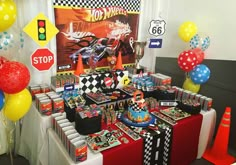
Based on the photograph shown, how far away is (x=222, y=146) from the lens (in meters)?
2.35

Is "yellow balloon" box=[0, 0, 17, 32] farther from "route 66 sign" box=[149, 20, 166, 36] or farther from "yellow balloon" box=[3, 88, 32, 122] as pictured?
"route 66 sign" box=[149, 20, 166, 36]

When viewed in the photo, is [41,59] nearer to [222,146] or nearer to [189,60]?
[189,60]

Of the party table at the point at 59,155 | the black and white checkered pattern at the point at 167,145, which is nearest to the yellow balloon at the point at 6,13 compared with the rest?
the party table at the point at 59,155

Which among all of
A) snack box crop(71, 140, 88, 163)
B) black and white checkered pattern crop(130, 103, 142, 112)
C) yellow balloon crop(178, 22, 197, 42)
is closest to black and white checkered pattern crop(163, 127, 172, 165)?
black and white checkered pattern crop(130, 103, 142, 112)

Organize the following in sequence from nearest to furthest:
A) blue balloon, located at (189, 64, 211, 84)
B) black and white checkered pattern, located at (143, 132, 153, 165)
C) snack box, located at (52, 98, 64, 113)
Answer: black and white checkered pattern, located at (143, 132, 153, 165), snack box, located at (52, 98, 64, 113), blue balloon, located at (189, 64, 211, 84)

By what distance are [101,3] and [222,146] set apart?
2.16m

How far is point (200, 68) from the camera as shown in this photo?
99.2 inches

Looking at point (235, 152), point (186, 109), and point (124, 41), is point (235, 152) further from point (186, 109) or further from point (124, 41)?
point (124, 41)

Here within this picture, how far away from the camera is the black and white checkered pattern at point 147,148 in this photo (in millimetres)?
1817

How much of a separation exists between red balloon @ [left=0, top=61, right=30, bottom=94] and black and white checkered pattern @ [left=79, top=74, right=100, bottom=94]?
0.81m

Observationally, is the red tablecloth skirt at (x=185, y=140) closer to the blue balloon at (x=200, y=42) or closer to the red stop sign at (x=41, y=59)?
the blue balloon at (x=200, y=42)

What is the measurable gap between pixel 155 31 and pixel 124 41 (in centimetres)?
44

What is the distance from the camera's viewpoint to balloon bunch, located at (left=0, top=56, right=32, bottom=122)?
4.95ft

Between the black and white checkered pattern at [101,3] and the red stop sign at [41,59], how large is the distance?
567 millimetres
